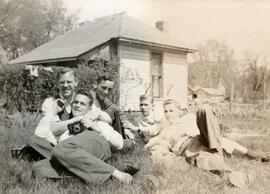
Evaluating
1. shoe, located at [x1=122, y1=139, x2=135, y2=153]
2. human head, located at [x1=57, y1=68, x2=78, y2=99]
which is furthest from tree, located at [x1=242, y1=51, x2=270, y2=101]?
human head, located at [x1=57, y1=68, x2=78, y2=99]

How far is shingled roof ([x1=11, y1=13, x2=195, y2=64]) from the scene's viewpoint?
6.68 metres

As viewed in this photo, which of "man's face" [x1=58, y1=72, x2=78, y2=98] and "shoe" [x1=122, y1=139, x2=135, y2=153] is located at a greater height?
"man's face" [x1=58, y1=72, x2=78, y2=98]

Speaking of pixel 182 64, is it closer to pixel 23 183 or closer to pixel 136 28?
pixel 136 28

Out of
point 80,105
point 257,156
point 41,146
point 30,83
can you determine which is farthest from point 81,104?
point 30,83

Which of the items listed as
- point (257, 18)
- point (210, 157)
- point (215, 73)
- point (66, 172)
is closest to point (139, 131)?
point (210, 157)

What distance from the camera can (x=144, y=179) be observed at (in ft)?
6.67

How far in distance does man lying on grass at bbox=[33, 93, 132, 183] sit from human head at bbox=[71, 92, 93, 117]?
110mm

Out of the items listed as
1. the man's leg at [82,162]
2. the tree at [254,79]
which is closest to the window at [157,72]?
the tree at [254,79]

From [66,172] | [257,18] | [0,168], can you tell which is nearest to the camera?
[66,172]

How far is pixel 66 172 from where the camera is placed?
2008 millimetres

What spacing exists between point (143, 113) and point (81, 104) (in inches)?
34.3

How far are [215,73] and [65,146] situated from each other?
609 cm

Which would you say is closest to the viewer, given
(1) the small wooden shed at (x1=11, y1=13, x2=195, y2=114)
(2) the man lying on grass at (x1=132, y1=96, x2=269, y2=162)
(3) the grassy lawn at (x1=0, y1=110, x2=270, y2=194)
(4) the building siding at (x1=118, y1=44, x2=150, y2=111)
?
(3) the grassy lawn at (x1=0, y1=110, x2=270, y2=194)

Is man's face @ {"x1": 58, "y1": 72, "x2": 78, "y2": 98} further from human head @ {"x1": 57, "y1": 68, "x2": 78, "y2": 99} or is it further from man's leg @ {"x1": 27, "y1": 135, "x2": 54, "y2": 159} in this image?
man's leg @ {"x1": 27, "y1": 135, "x2": 54, "y2": 159}
